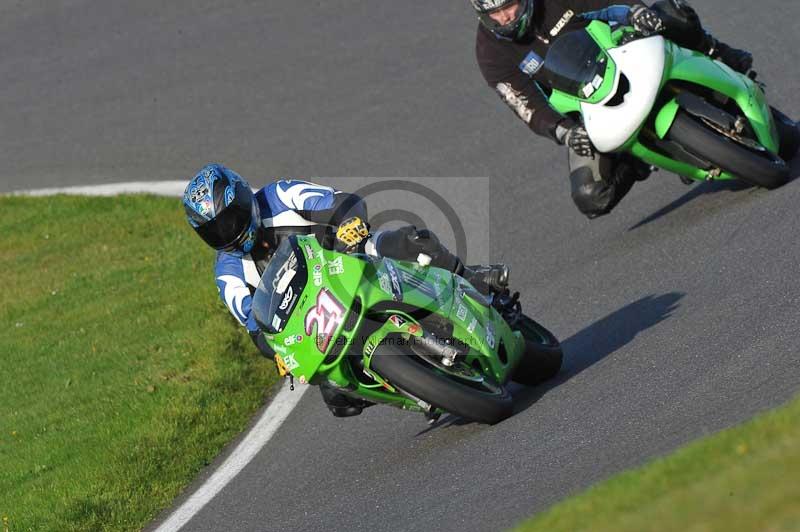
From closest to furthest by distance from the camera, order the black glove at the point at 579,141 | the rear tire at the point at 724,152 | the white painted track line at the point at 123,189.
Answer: the rear tire at the point at 724,152 → the black glove at the point at 579,141 → the white painted track line at the point at 123,189

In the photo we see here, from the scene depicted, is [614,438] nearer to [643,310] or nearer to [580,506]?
[580,506]

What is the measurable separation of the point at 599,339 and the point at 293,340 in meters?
2.22

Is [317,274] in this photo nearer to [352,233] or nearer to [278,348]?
[352,233]

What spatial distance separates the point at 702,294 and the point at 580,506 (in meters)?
3.17

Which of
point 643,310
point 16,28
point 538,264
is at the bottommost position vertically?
point 16,28

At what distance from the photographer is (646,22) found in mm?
8562

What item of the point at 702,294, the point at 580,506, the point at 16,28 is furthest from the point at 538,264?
the point at 16,28

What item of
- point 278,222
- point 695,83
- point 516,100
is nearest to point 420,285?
point 278,222

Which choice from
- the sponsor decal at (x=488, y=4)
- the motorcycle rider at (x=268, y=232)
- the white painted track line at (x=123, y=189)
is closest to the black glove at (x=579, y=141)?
the sponsor decal at (x=488, y=4)

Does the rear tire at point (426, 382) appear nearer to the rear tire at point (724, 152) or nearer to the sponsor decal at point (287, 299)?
the sponsor decal at point (287, 299)

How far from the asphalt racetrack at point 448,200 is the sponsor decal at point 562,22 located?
5.21ft

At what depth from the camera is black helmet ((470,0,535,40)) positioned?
30.0 feet

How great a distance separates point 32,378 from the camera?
34.3 ft

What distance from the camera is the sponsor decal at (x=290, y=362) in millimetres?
6797
